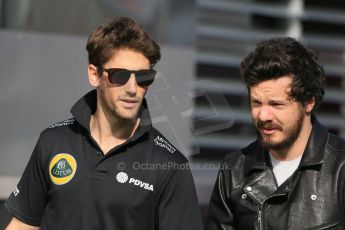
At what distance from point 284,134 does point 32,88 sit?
3.10m

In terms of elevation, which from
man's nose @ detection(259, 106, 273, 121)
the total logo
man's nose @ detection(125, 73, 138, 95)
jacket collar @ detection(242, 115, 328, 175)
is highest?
man's nose @ detection(125, 73, 138, 95)

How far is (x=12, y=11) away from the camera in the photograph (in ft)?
20.5

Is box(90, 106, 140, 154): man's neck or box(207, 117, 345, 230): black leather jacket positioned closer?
box(207, 117, 345, 230): black leather jacket

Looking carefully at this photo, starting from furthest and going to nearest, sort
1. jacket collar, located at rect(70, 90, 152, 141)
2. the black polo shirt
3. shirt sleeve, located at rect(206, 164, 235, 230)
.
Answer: shirt sleeve, located at rect(206, 164, 235, 230)
jacket collar, located at rect(70, 90, 152, 141)
the black polo shirt

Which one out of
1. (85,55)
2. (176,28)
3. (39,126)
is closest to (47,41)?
(85,55)

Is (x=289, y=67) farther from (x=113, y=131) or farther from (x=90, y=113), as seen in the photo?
(x=90, y=113)

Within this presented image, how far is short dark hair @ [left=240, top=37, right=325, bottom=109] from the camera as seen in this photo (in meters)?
3.83

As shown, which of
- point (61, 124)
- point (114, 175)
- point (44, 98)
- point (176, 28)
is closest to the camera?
point (114, 175)

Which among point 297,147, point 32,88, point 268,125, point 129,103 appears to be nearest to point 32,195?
point 129,103

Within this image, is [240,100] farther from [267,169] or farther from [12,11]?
[267,169]

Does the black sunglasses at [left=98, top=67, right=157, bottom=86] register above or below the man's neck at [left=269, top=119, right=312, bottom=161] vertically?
above

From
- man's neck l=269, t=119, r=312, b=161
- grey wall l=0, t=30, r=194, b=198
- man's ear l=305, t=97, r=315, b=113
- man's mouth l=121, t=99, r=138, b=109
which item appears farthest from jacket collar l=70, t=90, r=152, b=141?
grey wall l=0, t=30, r=194, b=198

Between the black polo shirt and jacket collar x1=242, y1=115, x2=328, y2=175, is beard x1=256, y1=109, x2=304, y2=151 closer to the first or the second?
jacket collar x1=242, y1=115, x2=328, y2=175

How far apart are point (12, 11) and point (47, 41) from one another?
A: 1.30ft
